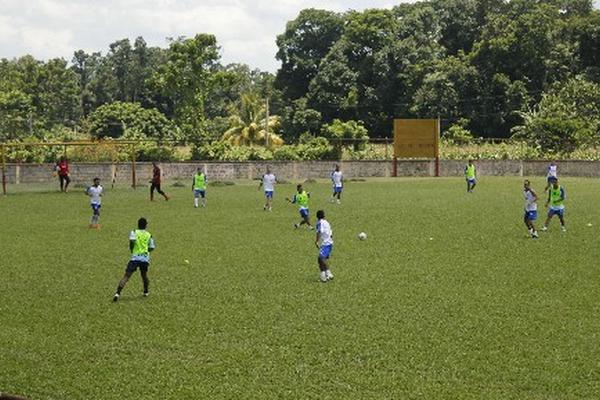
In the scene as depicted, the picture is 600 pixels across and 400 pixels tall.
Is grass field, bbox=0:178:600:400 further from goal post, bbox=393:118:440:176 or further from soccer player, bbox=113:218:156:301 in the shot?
goal post, bbox=393:118:440:176

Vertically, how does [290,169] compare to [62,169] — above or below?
below

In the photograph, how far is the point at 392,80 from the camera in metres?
81.9

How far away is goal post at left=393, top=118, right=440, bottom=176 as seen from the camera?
58062mm

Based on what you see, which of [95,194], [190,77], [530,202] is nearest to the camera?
[530,202]

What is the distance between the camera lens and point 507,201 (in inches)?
1444

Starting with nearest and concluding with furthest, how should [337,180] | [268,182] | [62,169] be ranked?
1. [268,182]
2. [337,180]
3. [62,169]

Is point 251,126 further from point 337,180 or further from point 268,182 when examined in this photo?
point 268,182

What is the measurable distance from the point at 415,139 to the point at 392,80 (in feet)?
81.6

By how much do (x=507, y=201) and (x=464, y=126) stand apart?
40.2m

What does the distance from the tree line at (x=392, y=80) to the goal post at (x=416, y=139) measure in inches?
377

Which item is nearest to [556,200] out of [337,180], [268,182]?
[268,182]

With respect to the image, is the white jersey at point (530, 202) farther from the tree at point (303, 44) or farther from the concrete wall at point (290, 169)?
the tree at point (303, 44)

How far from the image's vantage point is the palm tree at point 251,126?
267 feet

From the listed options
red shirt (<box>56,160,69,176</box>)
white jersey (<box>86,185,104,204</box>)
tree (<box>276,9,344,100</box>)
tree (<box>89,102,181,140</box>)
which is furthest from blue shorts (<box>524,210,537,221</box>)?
tree (<box>276,9,344,100</box>)
